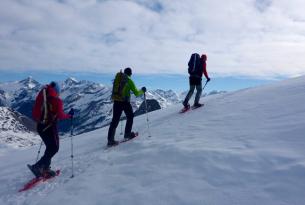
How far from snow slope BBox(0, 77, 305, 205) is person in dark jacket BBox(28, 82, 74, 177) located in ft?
2.10

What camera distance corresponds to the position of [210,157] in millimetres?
9656

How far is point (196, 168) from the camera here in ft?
30.4

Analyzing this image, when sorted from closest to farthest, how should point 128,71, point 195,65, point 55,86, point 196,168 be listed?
point 196,168 < point 55,86 < point 128,71 < point 195,65

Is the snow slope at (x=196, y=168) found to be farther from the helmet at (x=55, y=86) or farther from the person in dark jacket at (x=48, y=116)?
the helmet at (x=55, y=86)

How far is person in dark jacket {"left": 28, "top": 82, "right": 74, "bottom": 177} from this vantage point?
36.0ft

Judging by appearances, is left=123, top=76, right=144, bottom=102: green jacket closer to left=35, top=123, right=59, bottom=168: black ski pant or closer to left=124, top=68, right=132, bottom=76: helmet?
left=124, top=68, right=132, bottom=76: helmet

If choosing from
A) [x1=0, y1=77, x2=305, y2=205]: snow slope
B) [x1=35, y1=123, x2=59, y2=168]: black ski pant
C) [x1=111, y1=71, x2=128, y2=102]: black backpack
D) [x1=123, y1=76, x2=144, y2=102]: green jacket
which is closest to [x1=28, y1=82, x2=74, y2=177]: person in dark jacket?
[x1=35, y1=123, x2=59, y2=168]: black ski pant

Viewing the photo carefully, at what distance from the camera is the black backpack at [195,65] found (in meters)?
18.3

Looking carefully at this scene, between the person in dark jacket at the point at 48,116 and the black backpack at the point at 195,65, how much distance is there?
8614 mm

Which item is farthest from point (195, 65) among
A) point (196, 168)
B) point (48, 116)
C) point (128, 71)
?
point (196, 168)

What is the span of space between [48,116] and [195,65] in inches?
365

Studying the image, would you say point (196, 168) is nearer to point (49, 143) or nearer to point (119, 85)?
point (49, 143)

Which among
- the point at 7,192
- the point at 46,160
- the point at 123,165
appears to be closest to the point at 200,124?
the point at 123,165

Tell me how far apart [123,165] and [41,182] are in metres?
2.42
